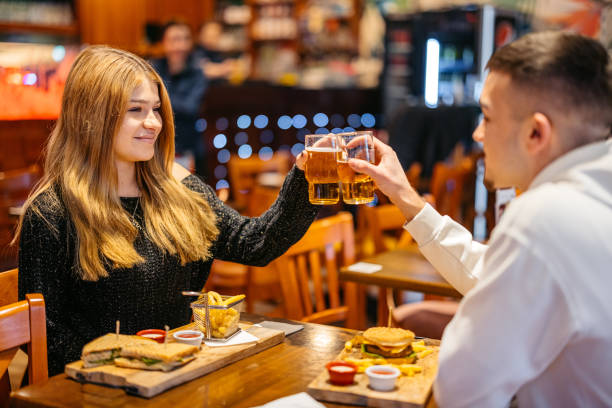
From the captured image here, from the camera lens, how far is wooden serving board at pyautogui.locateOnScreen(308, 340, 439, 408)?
1.40 m

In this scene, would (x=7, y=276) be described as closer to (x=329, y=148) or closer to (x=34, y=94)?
(x=329, y=148)

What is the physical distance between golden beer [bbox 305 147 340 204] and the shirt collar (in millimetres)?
791

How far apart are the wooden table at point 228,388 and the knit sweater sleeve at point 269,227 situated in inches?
20.9

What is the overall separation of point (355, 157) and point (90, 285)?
34.0 inches

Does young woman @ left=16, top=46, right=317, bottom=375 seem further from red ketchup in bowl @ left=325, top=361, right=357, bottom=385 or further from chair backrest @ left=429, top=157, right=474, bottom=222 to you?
chair backrest @ left=429, top=157, right=474, bottom=222

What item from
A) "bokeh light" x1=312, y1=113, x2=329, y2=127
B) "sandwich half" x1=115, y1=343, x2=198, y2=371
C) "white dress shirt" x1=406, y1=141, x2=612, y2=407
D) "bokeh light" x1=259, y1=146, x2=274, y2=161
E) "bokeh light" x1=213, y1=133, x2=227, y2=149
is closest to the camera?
"white dress shirt" x1=406, y1=141, x2=612, y2=407

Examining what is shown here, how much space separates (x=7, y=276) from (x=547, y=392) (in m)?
1.51

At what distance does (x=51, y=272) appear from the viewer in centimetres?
196

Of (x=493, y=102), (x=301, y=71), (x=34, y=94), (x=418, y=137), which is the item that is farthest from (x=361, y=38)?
(x=493, y=102)

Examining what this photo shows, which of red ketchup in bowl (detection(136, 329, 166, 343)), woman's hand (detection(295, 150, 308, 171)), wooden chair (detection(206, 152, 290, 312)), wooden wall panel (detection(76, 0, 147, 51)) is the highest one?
wooden wall panel (detection(76, 0, 147, 51))

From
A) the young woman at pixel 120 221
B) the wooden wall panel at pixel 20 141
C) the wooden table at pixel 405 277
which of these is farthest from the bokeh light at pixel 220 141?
the young woman at pixel 120 221

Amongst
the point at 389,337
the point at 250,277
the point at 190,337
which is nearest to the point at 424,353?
the point at 389,337

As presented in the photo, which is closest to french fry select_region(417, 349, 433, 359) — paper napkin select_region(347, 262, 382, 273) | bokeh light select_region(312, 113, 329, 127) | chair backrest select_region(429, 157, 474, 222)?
paper napkin select_region(347, 262, 382, 273)

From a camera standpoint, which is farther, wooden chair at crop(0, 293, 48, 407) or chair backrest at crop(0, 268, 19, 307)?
chair backrest at crop(0, 268, 19, 307)
